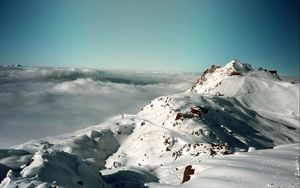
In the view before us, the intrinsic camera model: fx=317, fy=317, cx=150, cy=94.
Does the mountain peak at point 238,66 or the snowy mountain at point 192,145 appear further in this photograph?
the mountain peak at point 238,66

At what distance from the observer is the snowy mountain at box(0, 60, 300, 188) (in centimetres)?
2638

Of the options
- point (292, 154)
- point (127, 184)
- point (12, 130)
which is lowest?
point (12, 130)

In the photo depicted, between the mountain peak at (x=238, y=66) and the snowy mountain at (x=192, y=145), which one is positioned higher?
the mountain peak at (x=238, y=66)

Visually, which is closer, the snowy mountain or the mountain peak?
the snowy mountain

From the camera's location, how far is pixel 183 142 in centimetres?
5575

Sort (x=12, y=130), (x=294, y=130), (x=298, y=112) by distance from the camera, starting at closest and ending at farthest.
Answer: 1. (x=294, y=130)
2. (x=298, y=112)
3. (x=12, y=130)

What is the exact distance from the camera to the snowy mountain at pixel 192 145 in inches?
1038

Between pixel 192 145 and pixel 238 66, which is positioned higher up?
pixel 238 66

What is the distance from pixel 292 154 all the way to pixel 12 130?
191840 mm

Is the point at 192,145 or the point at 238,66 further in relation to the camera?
the point at 238,66

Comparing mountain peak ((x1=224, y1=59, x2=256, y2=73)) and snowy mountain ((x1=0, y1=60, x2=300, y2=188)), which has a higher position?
mountain peak ((x1=224, y1=59, x2=256, y2=73))

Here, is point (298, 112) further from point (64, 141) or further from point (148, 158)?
point (64, 141)

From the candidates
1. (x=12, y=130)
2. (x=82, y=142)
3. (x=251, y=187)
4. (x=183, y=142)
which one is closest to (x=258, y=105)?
(x=183, y=142)

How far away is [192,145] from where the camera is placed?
52.2 metres
